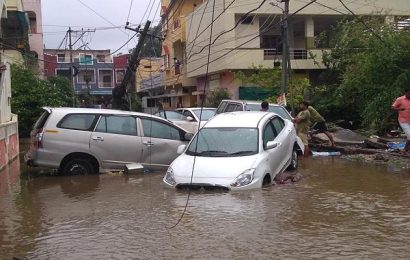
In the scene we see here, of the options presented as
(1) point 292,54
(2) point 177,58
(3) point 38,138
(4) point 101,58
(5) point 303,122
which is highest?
(4) point 101,58

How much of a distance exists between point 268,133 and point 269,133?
0.20 feet

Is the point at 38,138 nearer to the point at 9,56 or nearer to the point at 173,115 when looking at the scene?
the point at 173,115

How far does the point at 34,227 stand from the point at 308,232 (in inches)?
145

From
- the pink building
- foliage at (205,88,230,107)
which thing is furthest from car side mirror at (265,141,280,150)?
the pink building

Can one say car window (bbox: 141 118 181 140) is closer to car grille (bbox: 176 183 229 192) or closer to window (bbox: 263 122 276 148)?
window (bbox: 263 122 276 148)

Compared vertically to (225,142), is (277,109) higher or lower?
higher

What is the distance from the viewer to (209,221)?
25.0ft

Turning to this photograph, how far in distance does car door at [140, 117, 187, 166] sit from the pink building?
30.9 meters

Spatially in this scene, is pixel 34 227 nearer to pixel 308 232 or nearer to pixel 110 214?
pixel 110 214

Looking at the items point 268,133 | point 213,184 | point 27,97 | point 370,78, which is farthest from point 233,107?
point 27,97

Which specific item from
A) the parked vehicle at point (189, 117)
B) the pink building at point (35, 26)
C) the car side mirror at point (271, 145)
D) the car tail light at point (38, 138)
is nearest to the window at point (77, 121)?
the car tail light at point (38, 138)

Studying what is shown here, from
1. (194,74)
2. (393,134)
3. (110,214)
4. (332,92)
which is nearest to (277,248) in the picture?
(110,214)

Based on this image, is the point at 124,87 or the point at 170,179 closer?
the point at 170,179

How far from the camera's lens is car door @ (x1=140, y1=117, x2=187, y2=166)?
1300 cm
